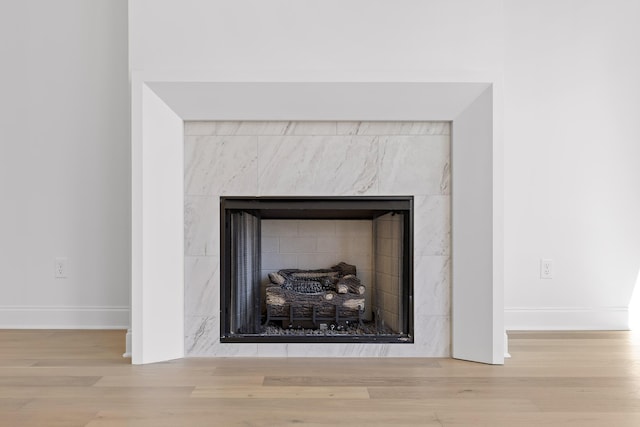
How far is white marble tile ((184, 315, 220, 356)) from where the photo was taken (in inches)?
90.6

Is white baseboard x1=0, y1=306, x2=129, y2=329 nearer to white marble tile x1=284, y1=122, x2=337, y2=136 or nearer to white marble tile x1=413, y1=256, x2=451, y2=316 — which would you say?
Answer: white marble tile x1=284, y1=122, x2=337, y2=136

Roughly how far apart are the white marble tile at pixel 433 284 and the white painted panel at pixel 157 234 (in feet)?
3.55

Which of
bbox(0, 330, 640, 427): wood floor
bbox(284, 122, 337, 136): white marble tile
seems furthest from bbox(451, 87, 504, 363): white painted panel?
bbox(284, 122, 337, 136): white marble tile

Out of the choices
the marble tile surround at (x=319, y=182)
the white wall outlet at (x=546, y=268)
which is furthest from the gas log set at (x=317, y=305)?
the white wall outlet at (x=546, y=268)

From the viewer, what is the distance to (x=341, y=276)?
264cm

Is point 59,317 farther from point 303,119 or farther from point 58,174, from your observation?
point 303,119

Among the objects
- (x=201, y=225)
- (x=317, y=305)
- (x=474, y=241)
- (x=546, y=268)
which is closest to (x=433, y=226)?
(x=474, y=241)

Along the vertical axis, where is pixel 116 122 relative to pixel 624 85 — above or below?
below

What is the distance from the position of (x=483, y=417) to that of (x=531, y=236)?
1.51 meters

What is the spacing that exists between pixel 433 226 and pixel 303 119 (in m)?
0.77

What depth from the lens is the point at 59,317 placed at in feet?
9.47

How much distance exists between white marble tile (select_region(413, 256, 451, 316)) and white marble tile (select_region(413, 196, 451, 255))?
0.04 m

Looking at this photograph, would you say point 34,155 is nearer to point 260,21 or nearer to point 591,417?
Result: point 260,21

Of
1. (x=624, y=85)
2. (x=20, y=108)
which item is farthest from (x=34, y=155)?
(x=624, y=85)
